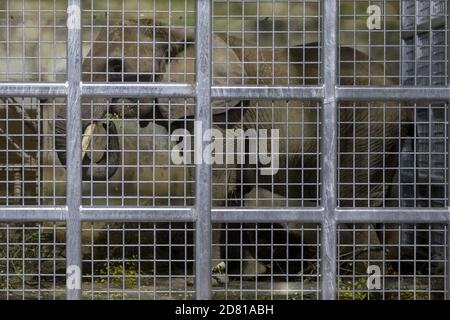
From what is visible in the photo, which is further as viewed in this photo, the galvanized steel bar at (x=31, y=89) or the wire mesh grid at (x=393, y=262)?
the wire mesh grid at (x=393, y=262)

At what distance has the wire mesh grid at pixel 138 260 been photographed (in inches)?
241

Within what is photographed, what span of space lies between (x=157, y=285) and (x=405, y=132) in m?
2.29

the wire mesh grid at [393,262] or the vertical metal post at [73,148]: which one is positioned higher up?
the vertical metal post at [73,148]

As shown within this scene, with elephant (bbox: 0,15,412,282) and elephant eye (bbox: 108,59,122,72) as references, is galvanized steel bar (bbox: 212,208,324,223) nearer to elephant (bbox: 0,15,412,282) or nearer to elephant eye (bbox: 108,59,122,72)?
elephant (bbox: 0,15,412,282)

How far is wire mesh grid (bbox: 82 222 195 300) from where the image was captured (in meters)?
6.12

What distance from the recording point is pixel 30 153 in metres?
6.11

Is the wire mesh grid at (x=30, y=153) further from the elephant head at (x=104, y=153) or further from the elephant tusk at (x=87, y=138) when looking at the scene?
the elephant tusk at (x=87, y=138)

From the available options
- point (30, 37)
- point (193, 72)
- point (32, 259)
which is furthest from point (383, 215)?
point (30, 37)

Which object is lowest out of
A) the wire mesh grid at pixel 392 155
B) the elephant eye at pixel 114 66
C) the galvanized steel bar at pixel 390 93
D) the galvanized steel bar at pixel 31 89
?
the wire mesh grid at pixel 392 155

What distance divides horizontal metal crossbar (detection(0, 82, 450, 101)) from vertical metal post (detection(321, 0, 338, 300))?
4.1 inches

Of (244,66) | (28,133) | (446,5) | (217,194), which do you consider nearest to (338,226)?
(217,194)

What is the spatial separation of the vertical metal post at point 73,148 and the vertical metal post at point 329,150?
6.23 ft

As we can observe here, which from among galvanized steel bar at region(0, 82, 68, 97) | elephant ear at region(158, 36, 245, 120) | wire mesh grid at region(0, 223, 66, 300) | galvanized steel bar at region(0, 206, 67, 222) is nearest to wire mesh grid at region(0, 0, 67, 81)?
galvanized steel bar at region(0, 82, 68, 97)

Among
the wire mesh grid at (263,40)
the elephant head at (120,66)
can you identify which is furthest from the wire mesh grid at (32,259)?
the wire mesh grid at (263,40)
